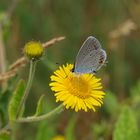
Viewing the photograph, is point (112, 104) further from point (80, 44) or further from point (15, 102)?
point (80, 44)

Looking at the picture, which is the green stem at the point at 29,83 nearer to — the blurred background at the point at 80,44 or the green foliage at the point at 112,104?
the blurred background at the point at 80,44

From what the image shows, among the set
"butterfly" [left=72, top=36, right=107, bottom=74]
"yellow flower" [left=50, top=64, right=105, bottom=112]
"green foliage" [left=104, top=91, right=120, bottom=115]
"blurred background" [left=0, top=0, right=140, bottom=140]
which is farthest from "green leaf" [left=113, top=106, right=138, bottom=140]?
"green foliage" [left=104, top=91, right=120, bottom=115]

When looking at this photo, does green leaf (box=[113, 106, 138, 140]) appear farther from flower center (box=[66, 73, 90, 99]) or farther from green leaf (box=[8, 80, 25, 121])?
green leaf (box=[8, 80, 25, 121])

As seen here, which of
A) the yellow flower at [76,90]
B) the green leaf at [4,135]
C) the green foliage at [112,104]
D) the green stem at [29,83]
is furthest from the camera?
the green foliage at [112,104]

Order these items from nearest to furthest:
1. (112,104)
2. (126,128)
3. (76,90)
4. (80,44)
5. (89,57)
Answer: (89,57)
(76,90)
(126,128)
(112,104)
(80,44)

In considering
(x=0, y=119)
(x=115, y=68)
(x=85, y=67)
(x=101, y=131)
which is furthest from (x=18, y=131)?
(x=85, y=67)

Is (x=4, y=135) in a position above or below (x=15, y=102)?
below

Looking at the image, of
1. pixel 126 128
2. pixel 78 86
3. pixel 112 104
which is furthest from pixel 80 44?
pixel 78 86

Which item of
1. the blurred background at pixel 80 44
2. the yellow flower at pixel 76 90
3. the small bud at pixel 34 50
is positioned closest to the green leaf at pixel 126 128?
the yellow flower at pixel 76 90
